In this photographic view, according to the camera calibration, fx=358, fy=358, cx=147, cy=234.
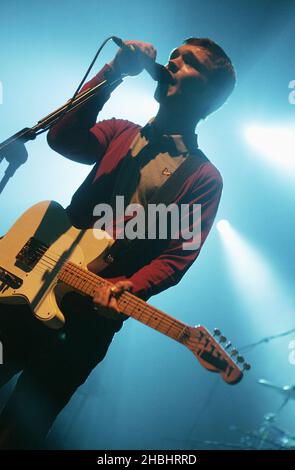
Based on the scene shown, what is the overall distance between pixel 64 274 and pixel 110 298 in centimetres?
30

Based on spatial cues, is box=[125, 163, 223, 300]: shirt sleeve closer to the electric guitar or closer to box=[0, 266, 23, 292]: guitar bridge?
the electric guitar

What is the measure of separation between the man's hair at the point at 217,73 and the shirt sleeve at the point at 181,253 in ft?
1.48

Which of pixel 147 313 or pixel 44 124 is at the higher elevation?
pixel 44 124

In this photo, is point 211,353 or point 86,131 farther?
point 86,131

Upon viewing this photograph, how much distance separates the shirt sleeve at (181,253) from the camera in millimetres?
1760

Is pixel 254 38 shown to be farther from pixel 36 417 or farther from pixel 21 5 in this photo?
pixel 36 417

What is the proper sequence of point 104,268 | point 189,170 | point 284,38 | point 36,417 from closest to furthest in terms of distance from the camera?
point 36,417
point 104,268
point 189,170
point 284,38

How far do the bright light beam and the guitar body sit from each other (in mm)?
6387

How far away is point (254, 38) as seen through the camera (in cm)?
496

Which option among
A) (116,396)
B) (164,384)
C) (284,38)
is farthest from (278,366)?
(284,38)

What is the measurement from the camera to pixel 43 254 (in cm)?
186

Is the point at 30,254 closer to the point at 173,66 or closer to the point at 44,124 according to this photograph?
the point at 44,124

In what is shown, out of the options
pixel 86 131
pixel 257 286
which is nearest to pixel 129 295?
pixel 86 131
